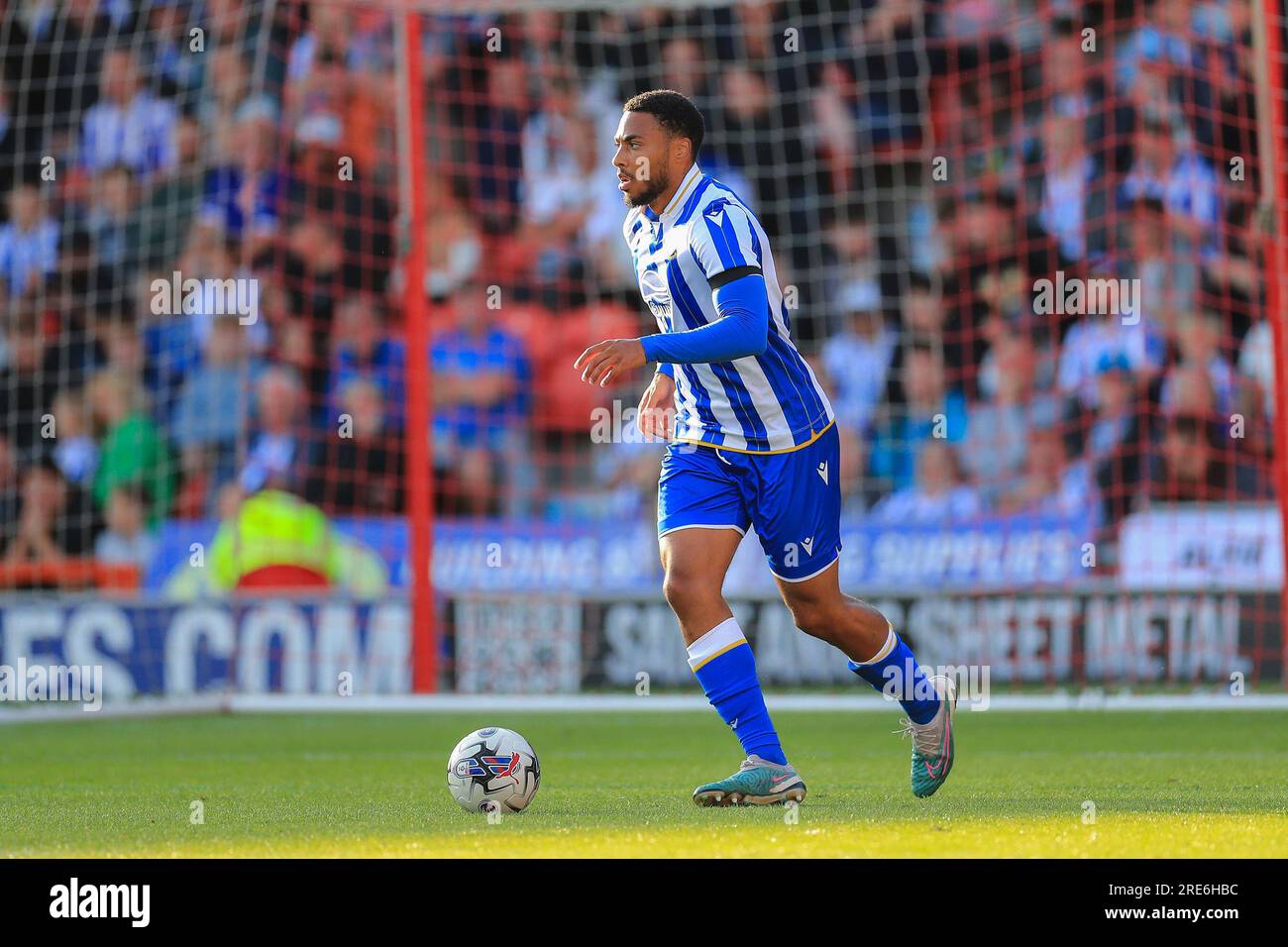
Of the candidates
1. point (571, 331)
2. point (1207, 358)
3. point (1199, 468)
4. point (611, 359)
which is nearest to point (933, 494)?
point (1199, 468)

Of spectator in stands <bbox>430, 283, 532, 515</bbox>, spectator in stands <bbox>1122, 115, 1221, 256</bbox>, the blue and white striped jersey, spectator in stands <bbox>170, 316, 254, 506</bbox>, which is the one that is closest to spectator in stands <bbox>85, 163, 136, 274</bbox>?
spectator in stands <bbox>170, 316, 254, 506</bbox>

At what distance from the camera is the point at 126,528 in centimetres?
1296

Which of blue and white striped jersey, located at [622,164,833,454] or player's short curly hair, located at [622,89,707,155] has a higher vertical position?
player's short curly hair, located at [622,89,707,155]

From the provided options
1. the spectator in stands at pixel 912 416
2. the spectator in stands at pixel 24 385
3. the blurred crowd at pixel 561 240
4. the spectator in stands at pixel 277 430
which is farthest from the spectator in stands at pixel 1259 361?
the spectator in stands at pixel 24 385

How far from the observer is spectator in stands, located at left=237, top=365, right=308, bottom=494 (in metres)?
13.1

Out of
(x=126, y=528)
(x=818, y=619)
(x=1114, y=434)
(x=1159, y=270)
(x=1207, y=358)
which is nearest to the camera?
(x=818, y=619)

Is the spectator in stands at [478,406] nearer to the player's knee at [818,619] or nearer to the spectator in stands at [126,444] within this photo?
the spectator in stands at [126,444]

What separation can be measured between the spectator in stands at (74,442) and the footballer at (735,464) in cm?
864

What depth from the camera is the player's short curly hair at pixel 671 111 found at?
5.65 metres

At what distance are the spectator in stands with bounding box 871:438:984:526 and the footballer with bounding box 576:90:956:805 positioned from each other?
626 cm

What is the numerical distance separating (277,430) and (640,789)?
25.0ft

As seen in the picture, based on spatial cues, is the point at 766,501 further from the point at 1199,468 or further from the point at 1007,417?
the point at 1007,417

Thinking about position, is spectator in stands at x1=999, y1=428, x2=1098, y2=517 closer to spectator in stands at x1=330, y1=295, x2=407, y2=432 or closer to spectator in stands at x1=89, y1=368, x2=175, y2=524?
spectator in stands at x1=330, y1=295, x2=407, y2=432

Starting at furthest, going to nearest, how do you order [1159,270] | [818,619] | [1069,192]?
[1069,192] → [1159,270] → [818,619]
